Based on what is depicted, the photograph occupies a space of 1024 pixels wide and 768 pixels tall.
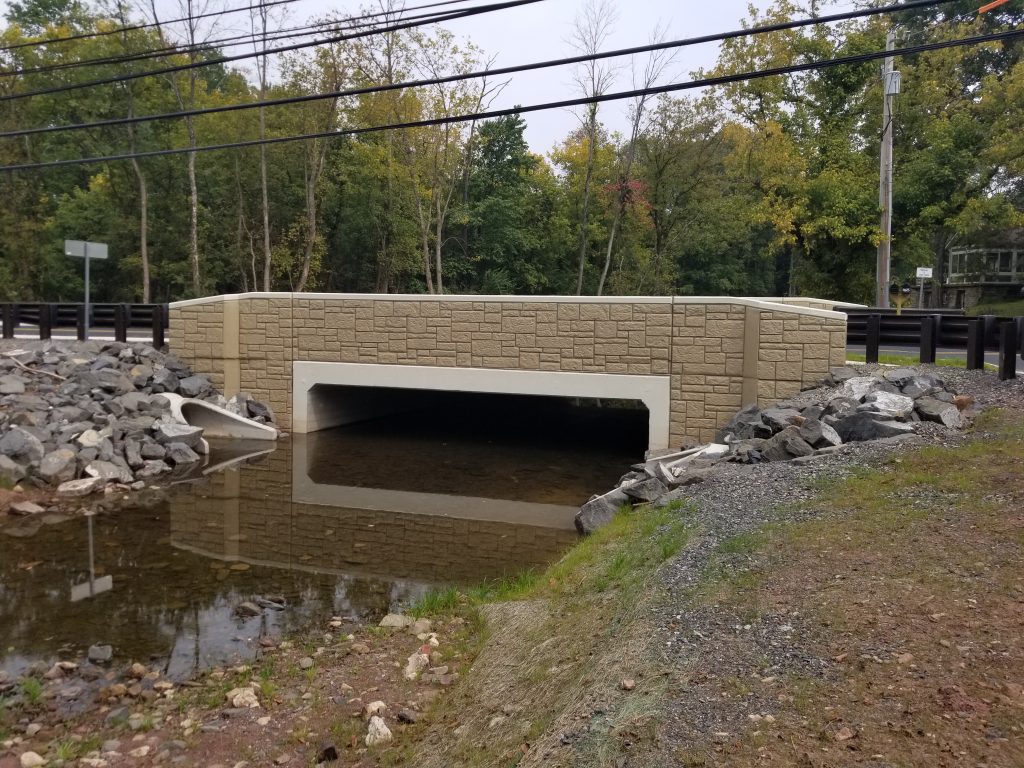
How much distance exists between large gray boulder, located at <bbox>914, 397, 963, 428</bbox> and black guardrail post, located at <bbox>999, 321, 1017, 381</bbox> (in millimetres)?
1902

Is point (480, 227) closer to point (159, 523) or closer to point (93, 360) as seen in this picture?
point (93, 360)

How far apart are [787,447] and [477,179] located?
2698 centimetres

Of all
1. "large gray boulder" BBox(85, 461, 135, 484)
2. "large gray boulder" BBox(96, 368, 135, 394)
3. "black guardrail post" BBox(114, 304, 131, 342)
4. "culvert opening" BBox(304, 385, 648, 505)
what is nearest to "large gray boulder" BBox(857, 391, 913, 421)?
"culvert opening" BBox(304, 385, 648, 505)

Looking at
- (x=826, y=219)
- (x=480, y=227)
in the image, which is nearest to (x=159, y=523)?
(x=826, y=219)

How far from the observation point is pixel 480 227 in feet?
112

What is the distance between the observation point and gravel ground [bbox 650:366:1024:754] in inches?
138

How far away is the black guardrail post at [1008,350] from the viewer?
10234 mm

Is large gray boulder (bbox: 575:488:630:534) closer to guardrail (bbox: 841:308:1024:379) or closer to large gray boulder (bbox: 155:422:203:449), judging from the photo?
guardrail (bbox: 841:308:1024:379)

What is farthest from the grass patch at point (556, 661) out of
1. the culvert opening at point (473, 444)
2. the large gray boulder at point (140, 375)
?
the large gray boulder at point (140, 375)

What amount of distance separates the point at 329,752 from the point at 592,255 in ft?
103

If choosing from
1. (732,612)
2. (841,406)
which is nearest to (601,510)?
(841,406)

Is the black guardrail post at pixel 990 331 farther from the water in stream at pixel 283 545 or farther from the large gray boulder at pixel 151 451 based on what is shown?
the large gray boulder at pixel 151 451

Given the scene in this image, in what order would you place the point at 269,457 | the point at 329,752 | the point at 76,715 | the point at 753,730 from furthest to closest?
the point at 269,457 → the point at 76,715 → the point at 329,752 → the point at 753,730

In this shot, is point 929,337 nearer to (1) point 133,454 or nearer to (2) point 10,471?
(1) point 133,454
